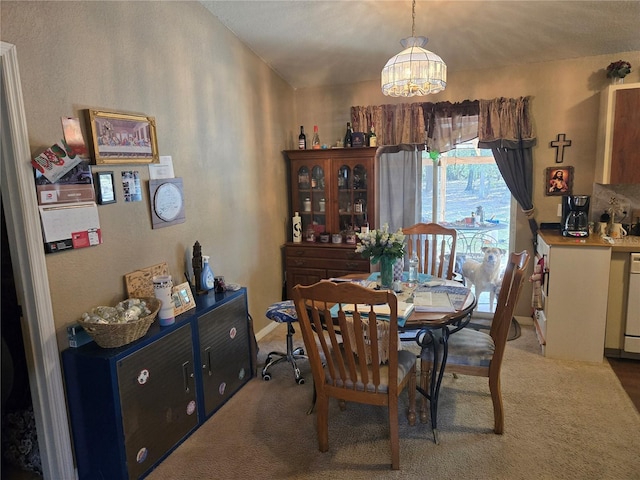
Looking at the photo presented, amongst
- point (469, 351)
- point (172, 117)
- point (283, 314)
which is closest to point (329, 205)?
point (283, 314)

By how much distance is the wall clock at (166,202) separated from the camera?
8.64ft

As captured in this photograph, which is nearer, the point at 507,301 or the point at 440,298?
the point at 507,301

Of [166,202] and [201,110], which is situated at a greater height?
[201,110]

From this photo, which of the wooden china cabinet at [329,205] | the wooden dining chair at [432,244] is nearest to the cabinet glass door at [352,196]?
the wooden china cabinet at [329,205]

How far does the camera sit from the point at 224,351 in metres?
2.79

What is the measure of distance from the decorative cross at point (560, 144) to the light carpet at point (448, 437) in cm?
180

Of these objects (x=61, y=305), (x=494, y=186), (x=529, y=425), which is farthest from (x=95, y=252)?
(x=494, y=186)

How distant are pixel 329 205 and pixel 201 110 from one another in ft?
5.41

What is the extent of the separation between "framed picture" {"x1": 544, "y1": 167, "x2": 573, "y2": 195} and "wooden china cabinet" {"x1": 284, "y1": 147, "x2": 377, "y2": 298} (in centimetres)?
155

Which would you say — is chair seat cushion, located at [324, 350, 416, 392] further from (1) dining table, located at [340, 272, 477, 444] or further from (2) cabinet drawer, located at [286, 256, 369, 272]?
(2) cabinet drawer, located at [286, 256, 369, 272]

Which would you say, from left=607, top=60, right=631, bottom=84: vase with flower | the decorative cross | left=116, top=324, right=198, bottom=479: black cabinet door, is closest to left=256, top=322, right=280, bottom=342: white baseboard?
left=116, top=324, right=198, bottom=479: black cabinet door

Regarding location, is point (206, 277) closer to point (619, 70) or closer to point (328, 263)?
A: point (328, 263)

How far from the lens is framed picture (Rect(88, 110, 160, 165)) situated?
2219mm

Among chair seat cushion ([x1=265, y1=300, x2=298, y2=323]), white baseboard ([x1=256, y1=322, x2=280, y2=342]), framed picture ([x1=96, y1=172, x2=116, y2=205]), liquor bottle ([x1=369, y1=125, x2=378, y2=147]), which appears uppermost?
liquor bottle ([x1=369, y1=125, x2=378, y2=147])
